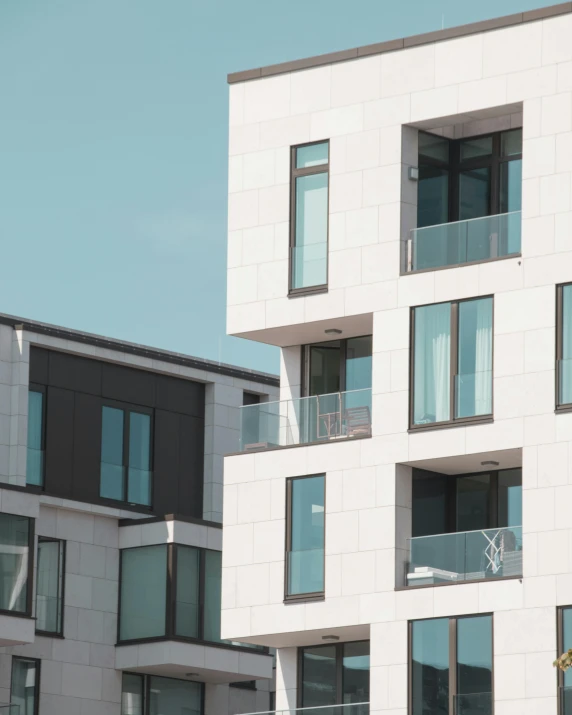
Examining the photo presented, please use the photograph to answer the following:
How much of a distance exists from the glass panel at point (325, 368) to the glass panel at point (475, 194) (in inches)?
160

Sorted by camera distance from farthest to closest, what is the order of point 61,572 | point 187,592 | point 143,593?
point 143,593
point 187,592
point 61,572

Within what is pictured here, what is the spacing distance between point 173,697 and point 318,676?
53.1ft

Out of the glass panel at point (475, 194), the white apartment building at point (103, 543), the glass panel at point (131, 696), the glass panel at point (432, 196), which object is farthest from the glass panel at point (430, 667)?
the glass panel at point (131, 696)

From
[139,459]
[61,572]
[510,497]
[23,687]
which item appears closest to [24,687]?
[23,687]

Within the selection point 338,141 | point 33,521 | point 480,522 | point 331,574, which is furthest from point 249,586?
point 33,521

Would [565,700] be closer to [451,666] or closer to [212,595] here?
[451,666]

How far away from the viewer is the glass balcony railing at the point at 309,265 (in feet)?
159

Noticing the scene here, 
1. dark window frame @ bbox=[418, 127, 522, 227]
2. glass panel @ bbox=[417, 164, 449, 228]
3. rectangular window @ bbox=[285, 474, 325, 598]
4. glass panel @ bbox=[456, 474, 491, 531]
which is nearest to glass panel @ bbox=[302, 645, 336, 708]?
rectangular window @ bbox=[285, 474, 325, 598]

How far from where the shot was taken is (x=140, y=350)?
64.6 meters

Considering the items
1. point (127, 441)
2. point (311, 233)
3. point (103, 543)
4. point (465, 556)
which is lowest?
point (465, 556)

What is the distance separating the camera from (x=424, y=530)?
46.9 meters

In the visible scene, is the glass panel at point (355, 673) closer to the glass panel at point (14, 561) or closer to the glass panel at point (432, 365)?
the glass panel at point (432, 365)

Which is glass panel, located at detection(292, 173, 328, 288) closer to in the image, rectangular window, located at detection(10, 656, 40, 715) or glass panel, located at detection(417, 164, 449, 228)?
glass panel, located at detection(417, 164, 449, 228)

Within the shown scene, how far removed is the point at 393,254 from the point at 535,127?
13.2 feet
